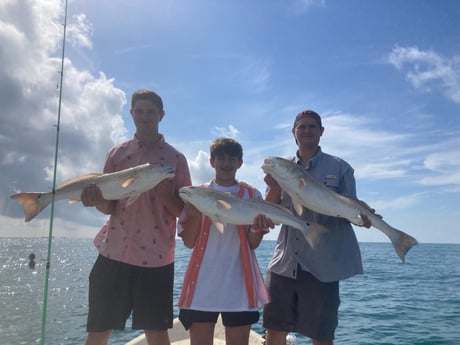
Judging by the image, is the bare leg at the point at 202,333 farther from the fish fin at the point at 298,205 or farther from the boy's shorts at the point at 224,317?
the fish fin at the point at 298,205

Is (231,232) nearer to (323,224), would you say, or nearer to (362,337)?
(323,224)

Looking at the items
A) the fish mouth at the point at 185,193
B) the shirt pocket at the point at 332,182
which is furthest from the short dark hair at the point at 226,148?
the shirt pocket at the point at 332,182

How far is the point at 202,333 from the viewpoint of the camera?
3.97m

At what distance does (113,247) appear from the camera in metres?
4.25

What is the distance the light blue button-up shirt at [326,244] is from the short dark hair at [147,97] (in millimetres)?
2043

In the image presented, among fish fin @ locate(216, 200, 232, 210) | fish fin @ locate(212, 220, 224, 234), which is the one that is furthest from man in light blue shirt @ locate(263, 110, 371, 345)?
fish fin @ locate(212, 220, 224, 234)

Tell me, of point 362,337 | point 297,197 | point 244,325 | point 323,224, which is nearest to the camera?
point 244,325

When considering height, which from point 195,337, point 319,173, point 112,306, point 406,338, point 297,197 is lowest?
point 406,338

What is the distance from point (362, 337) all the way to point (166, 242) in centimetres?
995

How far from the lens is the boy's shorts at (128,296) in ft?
13.5

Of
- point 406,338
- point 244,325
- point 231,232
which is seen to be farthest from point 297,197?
point 406,338

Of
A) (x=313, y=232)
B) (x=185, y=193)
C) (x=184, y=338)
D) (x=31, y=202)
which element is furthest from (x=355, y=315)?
(x=31, y=202)

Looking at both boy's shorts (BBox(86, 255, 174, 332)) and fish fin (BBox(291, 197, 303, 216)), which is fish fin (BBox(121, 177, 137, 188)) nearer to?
boy's shorts (BBox(86, 255, 174, 332))

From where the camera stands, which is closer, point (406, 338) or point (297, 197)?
point (297, 197)
